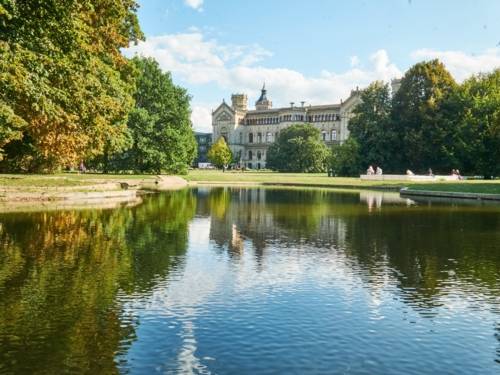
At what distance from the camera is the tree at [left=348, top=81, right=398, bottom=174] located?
75.5 meters

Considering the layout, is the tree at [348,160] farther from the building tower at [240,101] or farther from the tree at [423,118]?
the building tower at [240,101]

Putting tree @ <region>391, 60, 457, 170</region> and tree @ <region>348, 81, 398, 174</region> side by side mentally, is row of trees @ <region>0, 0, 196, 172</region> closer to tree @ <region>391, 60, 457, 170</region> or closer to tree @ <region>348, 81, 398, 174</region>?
tree @ <region>348, 81, 398, 174</region>

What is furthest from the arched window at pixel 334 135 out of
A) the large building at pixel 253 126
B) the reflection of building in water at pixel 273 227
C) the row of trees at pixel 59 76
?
the reflection of building in water at pixel 273 227

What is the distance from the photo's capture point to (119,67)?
124 ft

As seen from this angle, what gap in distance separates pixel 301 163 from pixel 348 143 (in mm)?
38162

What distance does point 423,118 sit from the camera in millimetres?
71250

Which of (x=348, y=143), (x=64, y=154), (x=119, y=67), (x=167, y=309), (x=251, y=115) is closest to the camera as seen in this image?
(x=167, y=309)

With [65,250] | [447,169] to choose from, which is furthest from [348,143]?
[65,250]

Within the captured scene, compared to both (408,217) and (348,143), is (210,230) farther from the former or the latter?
(348,143)

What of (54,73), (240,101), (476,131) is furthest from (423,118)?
(240,101)

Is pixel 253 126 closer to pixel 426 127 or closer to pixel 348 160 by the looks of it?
pixel 348 160

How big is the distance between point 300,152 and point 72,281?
353 ft

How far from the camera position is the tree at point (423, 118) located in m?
70.4

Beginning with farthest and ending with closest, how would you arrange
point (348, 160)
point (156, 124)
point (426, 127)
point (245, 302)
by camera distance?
point (348, 160)
point (426, 127)
point (156, 124)
point (245, 302)
